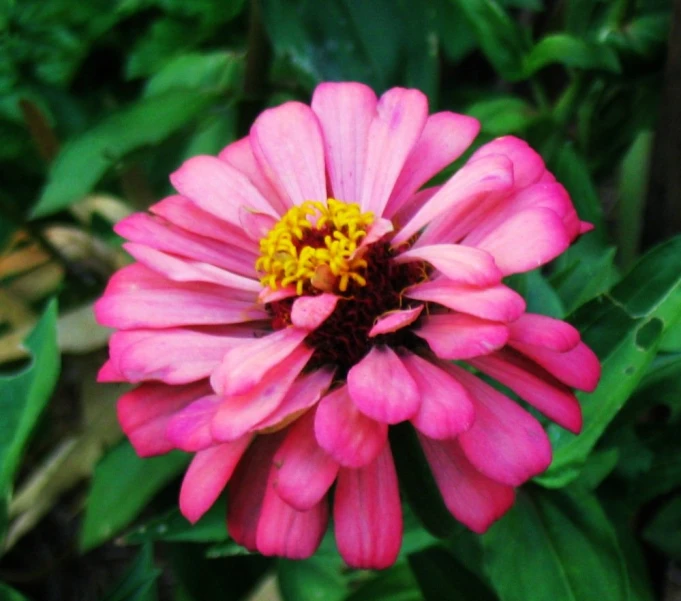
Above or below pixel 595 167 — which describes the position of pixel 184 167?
above

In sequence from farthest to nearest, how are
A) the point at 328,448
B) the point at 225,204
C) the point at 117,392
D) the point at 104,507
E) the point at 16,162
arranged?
the point at 16,162, the point at 117,392, the point at 104,507, the point at 225,204, the point at 328,448

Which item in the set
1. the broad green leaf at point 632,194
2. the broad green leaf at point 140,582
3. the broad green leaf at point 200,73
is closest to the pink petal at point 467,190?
the broad green leaf at point 140,582

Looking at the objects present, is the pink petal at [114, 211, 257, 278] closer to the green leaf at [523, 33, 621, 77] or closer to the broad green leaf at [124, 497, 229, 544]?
the broad green leaf at [124, 497, 229, 544]

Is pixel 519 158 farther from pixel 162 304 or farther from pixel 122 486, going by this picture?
pixel 122 486

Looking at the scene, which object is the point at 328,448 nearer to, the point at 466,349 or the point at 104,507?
the point at 466,349

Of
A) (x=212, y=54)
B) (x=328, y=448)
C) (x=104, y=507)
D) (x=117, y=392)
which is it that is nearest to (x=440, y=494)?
(x=328, y=448)

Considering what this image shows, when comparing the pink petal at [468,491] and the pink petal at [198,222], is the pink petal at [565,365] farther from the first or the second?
the pink petal at [198,222]

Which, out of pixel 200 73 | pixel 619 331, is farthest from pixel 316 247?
pixel 200 73
